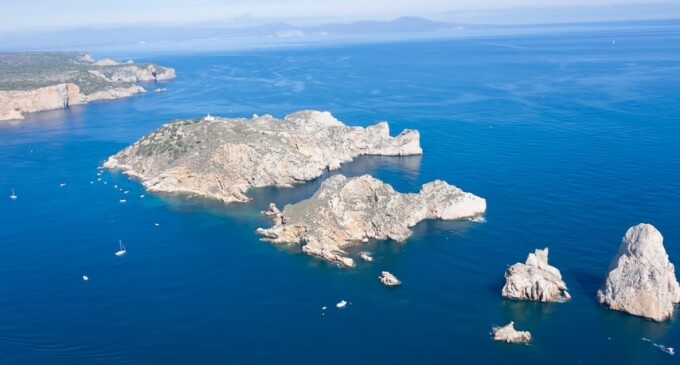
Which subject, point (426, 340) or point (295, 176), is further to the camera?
point (295, 176)

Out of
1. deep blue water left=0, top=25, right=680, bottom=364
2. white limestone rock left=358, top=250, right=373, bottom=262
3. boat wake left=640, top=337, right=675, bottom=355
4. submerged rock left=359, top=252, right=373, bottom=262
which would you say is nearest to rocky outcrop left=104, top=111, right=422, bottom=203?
deep blue water left=0, top=25, right=680, bottom=364

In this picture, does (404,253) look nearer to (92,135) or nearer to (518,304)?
(518,304)

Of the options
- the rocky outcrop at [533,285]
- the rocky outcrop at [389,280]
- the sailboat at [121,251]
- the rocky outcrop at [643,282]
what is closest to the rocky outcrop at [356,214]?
the rocky outcrop at [389,280]

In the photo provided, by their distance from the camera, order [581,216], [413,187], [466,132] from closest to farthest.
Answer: [581,216], [413,187], [466,132]

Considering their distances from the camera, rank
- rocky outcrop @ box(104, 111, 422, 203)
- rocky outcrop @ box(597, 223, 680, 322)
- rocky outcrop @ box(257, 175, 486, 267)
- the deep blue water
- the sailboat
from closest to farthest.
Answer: the deep blue water → rocky outcrop @ box(597, 223, 680, 322) → rocky outcrop @ box(257, 175, 486, 267) → the sailboat → rocky outcrop @ box(104, 111, 422, 203)

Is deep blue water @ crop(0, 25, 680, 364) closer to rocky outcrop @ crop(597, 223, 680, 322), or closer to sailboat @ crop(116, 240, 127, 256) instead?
sailboat @ crop(116, 240, 127, 256)

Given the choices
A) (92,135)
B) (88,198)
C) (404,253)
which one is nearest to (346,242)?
(404,253)
